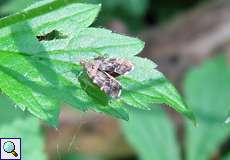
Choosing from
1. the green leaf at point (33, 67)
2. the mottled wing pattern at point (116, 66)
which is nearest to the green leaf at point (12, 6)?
the green leaf at point (33, 67)

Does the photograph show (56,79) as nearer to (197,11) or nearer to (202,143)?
(202,143)

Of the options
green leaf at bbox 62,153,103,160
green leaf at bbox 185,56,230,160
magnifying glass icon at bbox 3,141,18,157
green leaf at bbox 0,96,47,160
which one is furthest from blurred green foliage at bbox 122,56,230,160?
magnifying glass icon at bbox 3,141,18,157

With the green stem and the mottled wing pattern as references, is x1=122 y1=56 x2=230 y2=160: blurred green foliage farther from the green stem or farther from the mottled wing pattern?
the green stem

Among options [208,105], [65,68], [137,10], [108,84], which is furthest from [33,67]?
[137,10]

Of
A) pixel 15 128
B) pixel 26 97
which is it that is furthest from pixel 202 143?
pixel 26 97

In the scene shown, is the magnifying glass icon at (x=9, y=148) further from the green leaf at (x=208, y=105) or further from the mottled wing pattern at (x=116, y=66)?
the green leaf at (x=208, y=105)

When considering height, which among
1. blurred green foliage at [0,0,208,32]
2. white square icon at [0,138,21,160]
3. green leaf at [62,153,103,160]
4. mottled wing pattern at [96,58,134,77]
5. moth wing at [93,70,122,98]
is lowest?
green leaf at [62,153,103,160]
